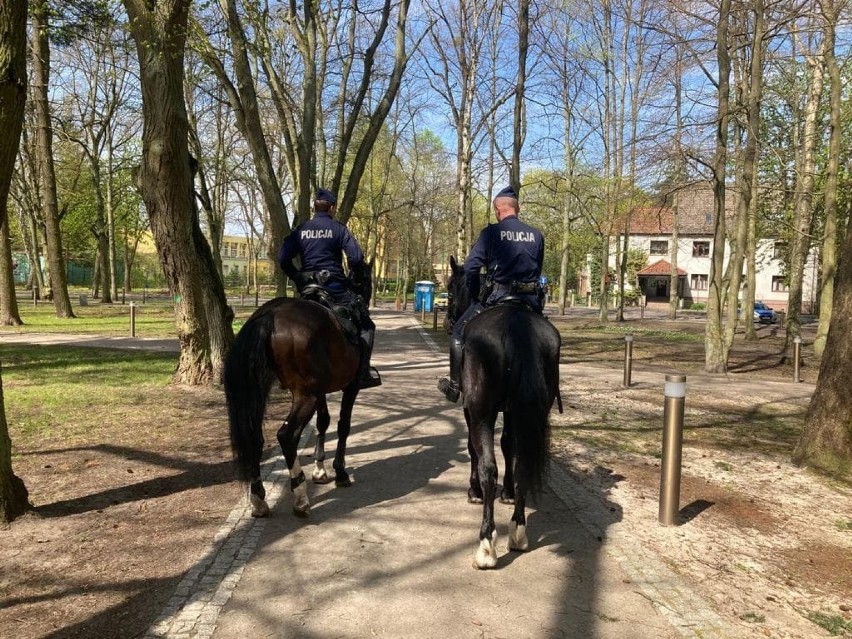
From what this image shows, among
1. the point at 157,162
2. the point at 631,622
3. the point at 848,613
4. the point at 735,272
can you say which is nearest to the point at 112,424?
the point at 157,162

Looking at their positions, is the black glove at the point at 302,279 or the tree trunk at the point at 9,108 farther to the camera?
the black glove at the point at 302,279

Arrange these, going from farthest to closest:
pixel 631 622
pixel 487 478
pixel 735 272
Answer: pixel 735 272, pixel 487 478, pixel 631 622

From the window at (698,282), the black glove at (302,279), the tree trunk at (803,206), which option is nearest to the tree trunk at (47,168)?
the black glove at (302,279)

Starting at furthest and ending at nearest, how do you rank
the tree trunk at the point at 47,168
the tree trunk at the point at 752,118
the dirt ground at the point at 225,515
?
the tree trunk at the point at 47,168, the tree trunk at the point at 752,118, the dirt ground at the point at 225,515

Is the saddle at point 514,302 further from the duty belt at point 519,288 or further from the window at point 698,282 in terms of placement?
the window at point 698,282

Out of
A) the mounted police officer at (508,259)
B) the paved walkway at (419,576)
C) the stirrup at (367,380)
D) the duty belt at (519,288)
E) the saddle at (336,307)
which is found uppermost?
the mounted police officer at (508,259)

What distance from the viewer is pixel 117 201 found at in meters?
41.7

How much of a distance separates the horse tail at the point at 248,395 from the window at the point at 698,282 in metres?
61.5

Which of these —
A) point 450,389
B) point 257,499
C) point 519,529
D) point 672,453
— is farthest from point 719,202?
point 257,499

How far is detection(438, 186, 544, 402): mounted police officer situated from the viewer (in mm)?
4574

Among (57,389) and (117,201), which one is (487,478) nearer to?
(57,389)

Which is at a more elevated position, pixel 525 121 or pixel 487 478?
pixel 525 121

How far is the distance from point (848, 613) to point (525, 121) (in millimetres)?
19491

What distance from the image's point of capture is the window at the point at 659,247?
2435 inches
